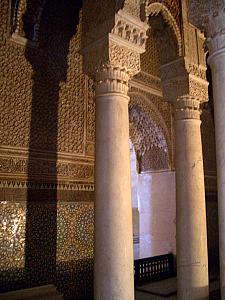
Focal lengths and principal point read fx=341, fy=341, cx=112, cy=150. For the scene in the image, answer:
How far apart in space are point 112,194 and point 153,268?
4.26 metres

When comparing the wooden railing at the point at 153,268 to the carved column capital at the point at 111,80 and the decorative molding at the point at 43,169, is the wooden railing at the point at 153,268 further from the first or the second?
the carved column capital at the point at 111,80

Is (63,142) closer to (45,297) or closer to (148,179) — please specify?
(45,297)

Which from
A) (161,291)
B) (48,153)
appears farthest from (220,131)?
→ (161,291)

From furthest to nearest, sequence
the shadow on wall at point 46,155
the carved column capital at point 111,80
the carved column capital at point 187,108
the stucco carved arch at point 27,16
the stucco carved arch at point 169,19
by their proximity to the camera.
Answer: the stucco carved arch at point 169,19, the carved column capital at point 187,108, the stucco carved arch at point 27,16, the shadow on wall at point 46,155, the carved column capital at point 111,80

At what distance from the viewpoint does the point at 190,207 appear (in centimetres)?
466

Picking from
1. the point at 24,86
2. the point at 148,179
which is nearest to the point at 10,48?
the point at 24,86

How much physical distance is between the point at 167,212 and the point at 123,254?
15.2 feet

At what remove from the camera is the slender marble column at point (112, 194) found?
10.8 feet

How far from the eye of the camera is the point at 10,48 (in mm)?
4750

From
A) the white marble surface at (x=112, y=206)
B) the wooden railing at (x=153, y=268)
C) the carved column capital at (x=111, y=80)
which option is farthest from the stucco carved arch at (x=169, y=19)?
the wooden railing at (x=153, y=268)

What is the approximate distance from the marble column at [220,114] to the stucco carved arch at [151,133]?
309 cm

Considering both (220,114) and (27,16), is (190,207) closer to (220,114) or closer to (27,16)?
(220,114)

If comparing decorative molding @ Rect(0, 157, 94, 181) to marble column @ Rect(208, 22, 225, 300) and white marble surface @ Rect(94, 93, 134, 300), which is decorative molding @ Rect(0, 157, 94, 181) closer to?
white marble surface @ Rect(94, 93, 134, 300)

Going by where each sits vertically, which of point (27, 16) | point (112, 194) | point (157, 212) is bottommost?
point (157, 212)
